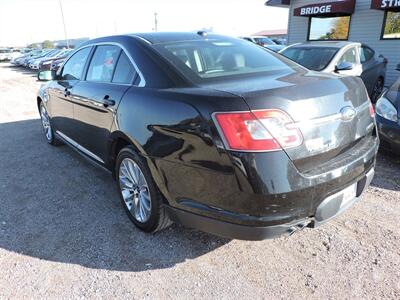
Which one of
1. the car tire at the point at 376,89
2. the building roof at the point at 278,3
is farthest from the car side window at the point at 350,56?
the building roof at the point at 278,3

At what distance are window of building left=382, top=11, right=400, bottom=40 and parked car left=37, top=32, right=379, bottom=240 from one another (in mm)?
10979

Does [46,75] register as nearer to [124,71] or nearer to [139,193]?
[124,71]

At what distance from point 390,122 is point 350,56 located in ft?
11.8

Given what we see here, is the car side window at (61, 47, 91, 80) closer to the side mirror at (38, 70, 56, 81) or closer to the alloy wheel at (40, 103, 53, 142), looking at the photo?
the side mirror at (38, 70, 56, 81)

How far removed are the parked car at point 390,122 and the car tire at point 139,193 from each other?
117 inches

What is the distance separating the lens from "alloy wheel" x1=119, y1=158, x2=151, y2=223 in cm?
281

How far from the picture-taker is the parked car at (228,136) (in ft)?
6.61

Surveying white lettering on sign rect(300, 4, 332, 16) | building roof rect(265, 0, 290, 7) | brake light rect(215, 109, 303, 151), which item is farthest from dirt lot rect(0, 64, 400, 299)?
building roof rect(265, 0, 290, 7)

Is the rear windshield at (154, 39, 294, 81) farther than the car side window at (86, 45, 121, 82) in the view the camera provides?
No

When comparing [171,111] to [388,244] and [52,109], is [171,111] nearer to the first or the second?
[388,244]

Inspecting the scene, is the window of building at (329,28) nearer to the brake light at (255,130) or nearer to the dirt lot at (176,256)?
the dirt lot at (176,256)

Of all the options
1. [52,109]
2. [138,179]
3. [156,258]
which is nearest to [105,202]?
[138,179]

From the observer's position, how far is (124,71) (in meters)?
3.04

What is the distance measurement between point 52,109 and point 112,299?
3.47 m
